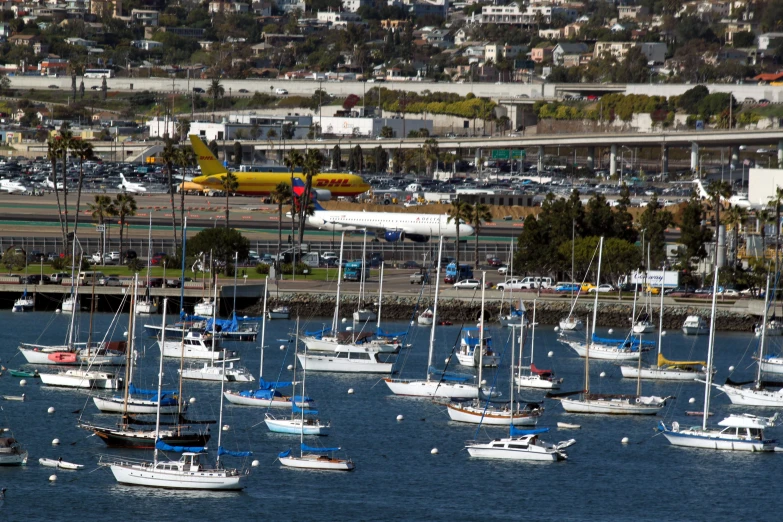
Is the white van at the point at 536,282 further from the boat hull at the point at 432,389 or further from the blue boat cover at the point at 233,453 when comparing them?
the blue boat cover at the point at 233,453

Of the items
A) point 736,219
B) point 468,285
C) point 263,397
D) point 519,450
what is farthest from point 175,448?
point 736,219

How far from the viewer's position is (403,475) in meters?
55.0

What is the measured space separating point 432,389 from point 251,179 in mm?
97527

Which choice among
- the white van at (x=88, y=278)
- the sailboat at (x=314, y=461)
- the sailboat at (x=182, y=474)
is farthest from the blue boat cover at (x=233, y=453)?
the white van at (x=88, y=278)

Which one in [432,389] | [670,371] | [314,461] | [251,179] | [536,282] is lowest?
[314,461]

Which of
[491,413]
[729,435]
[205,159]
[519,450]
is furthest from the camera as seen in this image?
[205,159]

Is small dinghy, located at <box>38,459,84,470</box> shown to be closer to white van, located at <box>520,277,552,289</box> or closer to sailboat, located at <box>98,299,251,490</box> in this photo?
sailboat, located at <box>98,299,251,490</box>

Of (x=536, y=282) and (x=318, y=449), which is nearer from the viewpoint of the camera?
(x=318, y=449)

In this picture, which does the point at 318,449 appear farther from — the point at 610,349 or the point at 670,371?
the point at 610,349

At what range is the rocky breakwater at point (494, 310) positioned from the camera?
97.2 m

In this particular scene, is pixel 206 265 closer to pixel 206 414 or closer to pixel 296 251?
pixel 296 251

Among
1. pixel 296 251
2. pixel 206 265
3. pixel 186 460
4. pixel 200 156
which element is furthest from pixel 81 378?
pixel 200 156

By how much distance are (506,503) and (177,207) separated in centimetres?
10110

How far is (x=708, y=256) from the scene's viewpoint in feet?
364
